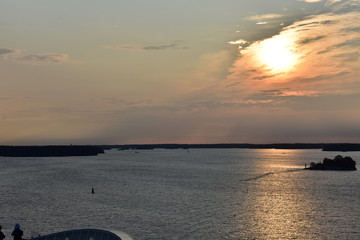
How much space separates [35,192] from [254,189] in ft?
224

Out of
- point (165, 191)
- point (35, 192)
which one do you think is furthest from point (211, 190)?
point (35, 192)

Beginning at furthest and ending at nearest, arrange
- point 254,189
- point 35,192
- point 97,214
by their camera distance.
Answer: point 254,189 → point 35,192 → point 97,214

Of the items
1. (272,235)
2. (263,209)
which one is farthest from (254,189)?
(272,235)

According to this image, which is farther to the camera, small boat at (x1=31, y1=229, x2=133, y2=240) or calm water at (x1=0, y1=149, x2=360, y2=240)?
calm water at (x1=0, y1=149, x2=360, y2=240)

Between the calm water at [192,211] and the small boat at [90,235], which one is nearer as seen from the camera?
the small boat at [90,235]

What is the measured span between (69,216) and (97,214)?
5553 mm

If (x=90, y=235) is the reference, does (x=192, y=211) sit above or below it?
below

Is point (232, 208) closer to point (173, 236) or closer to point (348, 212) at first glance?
point (348, 212)

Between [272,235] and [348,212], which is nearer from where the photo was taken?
[272,235]

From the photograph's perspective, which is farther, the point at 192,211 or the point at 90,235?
the point at 192,211

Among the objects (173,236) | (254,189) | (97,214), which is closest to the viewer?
(173,236)

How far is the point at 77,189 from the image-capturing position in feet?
415

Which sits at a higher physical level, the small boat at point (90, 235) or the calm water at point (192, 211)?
the small boat at point (90, 235)

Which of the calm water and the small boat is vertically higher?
the small boat
